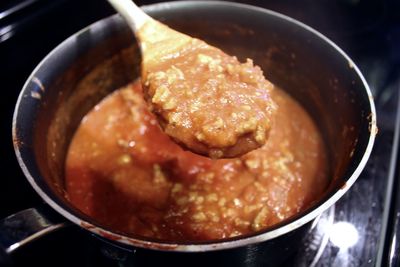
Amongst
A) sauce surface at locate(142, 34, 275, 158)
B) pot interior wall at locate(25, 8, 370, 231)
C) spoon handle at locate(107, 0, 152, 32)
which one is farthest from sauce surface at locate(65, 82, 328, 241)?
spoon handle at locate(107, 0, 152, 32)

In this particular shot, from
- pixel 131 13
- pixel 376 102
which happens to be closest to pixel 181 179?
pixel 131 13

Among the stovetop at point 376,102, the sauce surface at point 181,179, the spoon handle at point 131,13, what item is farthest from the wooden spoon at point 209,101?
the stovetop at point 376,102

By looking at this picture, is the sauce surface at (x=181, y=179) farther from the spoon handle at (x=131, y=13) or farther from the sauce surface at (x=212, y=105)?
the spoon handle at (x=131, y=13)

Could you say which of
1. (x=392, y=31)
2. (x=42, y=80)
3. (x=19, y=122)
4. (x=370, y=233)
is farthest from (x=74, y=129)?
(x=392, y=31)

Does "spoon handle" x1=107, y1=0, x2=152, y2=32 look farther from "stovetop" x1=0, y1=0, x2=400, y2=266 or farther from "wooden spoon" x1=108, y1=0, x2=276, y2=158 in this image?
"stovetop" x1=0, y1=0, x2=400, y2=266

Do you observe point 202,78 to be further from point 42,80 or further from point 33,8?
point 33,8

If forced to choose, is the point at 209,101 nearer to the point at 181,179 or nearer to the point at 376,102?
the point at 181,179
